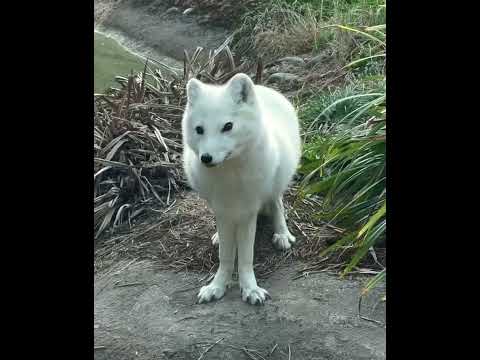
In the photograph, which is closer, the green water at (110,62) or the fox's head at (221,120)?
the fox's head at (221,120)

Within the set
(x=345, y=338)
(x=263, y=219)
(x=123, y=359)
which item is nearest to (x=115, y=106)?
(x=263, y=219)

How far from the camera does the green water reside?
6870mm

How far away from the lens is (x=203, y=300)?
11.1 ft

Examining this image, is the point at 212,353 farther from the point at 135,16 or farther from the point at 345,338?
the point at 135,16

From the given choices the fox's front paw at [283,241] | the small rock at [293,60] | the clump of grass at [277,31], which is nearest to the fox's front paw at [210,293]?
the fox's front paw at [283,241]

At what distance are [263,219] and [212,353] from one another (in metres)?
1.30

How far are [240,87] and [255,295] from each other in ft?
3.60

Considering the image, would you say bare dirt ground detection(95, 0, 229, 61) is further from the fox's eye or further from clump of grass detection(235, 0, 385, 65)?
the fox's eye

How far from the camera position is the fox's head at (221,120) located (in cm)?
288

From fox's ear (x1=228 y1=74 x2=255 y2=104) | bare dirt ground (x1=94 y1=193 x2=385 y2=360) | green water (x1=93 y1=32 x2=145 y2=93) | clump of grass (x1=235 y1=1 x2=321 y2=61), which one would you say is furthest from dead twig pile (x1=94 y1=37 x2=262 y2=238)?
clump of grass (x1=235 y1=1 x2=321 y2=61)

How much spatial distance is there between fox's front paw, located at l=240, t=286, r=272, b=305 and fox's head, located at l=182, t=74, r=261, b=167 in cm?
80

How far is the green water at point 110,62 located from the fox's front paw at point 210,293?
11.7 ft

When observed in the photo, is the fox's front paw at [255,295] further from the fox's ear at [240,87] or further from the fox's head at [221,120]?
the fox's ear at [240,87]
